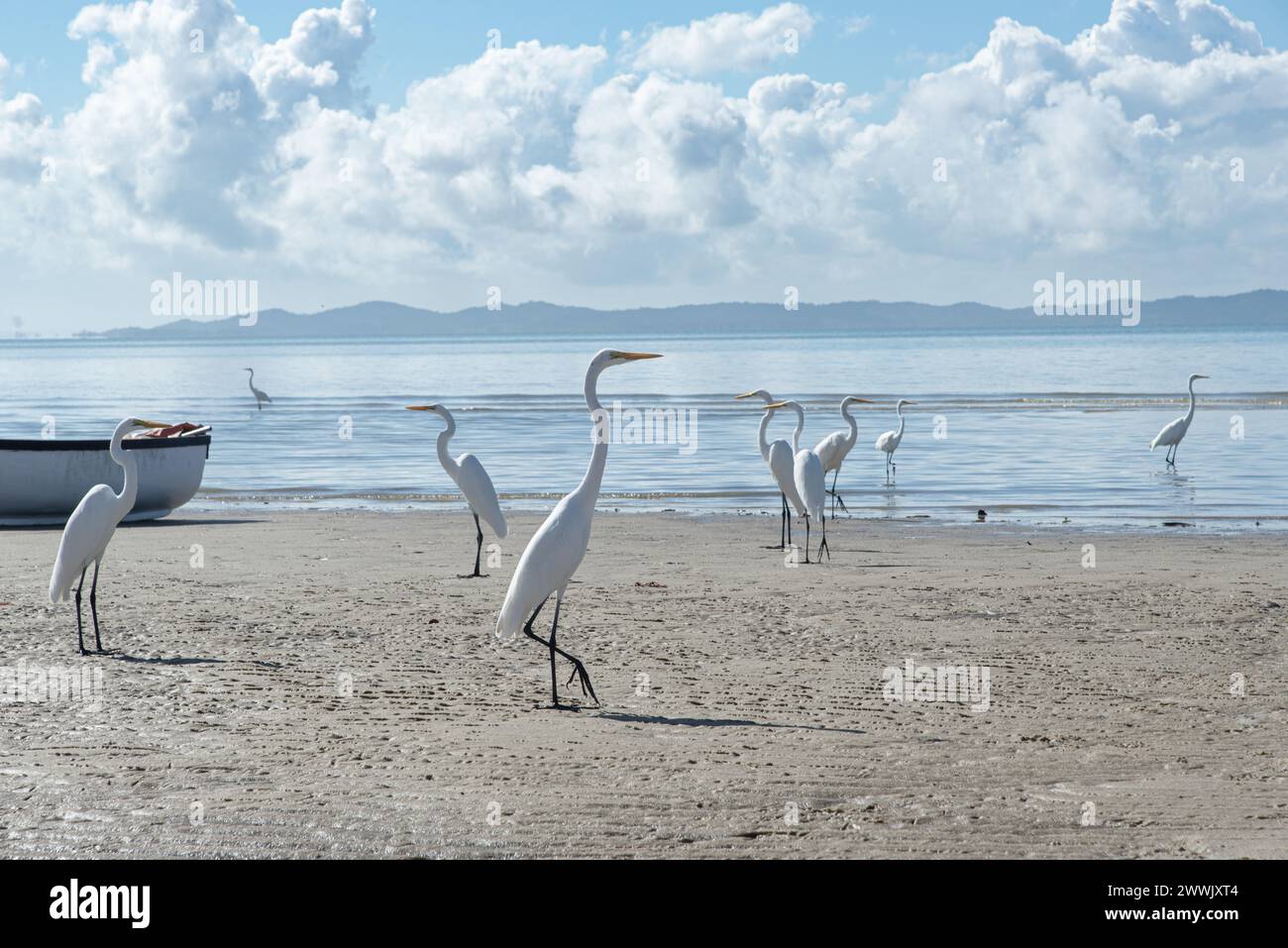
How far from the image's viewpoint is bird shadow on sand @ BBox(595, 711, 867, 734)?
7.07 meters

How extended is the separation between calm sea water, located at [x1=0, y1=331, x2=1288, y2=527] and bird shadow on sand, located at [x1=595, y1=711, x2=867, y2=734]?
454 inches

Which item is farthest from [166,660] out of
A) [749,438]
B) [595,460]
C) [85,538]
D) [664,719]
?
[749,438]

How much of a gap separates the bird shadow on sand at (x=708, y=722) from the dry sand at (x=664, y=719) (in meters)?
0.03

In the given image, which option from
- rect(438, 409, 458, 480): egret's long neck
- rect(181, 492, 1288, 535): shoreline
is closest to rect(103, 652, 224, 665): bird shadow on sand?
rect(438, 409, 458, 480): egret's long neck

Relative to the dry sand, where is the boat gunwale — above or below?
above

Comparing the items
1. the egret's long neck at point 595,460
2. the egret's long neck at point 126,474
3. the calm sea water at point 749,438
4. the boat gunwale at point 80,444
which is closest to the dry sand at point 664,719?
the egret's long neck at point 126,474

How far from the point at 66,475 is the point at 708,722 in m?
13.1

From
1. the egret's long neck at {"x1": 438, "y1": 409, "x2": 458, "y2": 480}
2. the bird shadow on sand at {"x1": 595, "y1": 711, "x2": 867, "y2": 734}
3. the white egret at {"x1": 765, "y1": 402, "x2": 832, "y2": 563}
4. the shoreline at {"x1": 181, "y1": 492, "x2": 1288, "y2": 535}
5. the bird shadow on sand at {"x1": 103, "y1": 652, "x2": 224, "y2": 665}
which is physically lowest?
the bird shadow on sand at {"x1": 595, "y1": 711, "x2": 867, "y2": 734}

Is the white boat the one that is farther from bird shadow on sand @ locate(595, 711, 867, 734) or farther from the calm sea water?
bird shadow on sand @ locate(595, 711, 867, 734)

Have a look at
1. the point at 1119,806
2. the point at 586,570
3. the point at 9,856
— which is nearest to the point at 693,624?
the point at 586,570

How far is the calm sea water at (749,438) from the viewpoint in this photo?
2112cm

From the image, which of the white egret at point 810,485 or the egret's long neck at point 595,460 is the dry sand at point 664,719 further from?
the white egret at point 810,485

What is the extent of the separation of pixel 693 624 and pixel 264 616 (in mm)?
3238

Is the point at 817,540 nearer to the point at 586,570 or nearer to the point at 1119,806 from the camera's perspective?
the point at 586,570
